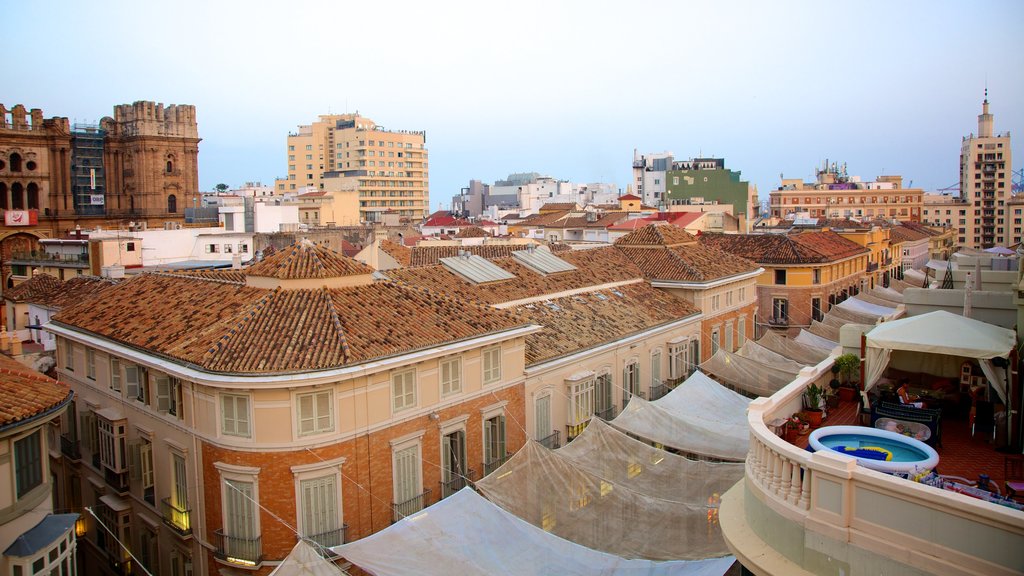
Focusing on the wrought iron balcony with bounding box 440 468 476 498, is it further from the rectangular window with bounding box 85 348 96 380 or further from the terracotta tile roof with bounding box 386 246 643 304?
the rectangular window with bounding box 85 348 96 380

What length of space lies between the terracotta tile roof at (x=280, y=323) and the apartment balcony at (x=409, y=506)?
3.64m

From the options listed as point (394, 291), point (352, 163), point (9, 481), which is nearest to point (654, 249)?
point (394, 291)

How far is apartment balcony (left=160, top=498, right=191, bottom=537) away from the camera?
18.3 m

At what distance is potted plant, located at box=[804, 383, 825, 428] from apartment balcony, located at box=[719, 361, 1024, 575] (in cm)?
225

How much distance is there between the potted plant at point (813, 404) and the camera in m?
13.0

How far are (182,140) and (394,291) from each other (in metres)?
62.9

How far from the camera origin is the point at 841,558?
9.05 m

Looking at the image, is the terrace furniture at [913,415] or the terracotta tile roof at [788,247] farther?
the terracotta tile roof at [788,247]

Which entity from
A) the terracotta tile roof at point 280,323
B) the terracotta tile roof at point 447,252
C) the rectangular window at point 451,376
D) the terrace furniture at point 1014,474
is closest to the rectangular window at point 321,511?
the terracotta tile roof at point 280,323

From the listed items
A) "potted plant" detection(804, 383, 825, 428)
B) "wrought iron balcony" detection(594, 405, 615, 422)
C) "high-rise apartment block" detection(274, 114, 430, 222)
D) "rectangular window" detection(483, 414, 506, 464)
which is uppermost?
"high-rise apartment block" detection(274, 114, 430, 222)

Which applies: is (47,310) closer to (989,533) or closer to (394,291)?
(394,291)

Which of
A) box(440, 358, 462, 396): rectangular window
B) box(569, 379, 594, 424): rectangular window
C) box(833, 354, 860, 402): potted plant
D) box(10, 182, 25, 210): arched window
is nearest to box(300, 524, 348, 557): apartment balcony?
box(440, 358, 462, 396): rectangular window

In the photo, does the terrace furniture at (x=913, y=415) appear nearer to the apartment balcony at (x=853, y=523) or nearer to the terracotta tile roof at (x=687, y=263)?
the apartment balcony at (x=853, y=523)

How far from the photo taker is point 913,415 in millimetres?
11789
